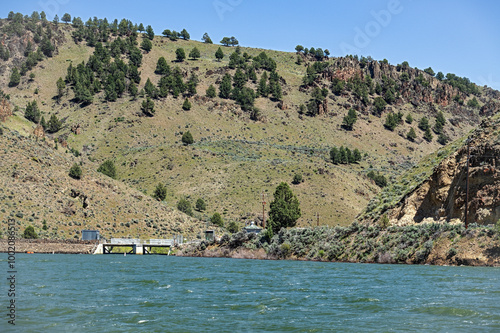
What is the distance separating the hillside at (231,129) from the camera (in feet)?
398

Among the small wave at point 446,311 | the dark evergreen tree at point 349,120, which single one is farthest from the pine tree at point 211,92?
the small wave at point 446,311

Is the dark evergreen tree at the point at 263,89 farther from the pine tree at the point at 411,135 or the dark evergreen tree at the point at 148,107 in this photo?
the pine tree at the point at 411,135

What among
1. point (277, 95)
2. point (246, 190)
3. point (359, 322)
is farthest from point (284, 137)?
point (359, 322)

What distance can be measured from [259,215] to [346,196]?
23.3 meters

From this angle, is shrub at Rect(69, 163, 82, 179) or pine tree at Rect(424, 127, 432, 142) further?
pine tree at Rect(424, 127, 432, 142)

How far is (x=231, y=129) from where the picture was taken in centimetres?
15412

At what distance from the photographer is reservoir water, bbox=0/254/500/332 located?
20.0 metres

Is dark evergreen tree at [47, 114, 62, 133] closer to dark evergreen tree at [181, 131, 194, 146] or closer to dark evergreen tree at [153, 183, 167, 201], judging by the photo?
dark evergreen tree at [181, 131, 194, 146]

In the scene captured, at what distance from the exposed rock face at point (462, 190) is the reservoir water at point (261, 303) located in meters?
14.5

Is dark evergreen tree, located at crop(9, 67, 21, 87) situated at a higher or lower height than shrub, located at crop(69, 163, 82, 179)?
higher

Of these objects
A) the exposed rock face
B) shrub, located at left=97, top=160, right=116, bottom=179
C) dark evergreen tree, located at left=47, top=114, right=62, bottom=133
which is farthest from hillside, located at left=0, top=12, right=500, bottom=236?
the exposed rock face

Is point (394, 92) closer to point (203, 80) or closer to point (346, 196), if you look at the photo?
point (203, 80)

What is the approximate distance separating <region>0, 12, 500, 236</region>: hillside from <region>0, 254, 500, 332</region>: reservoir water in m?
63.3

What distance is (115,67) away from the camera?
173875mm
